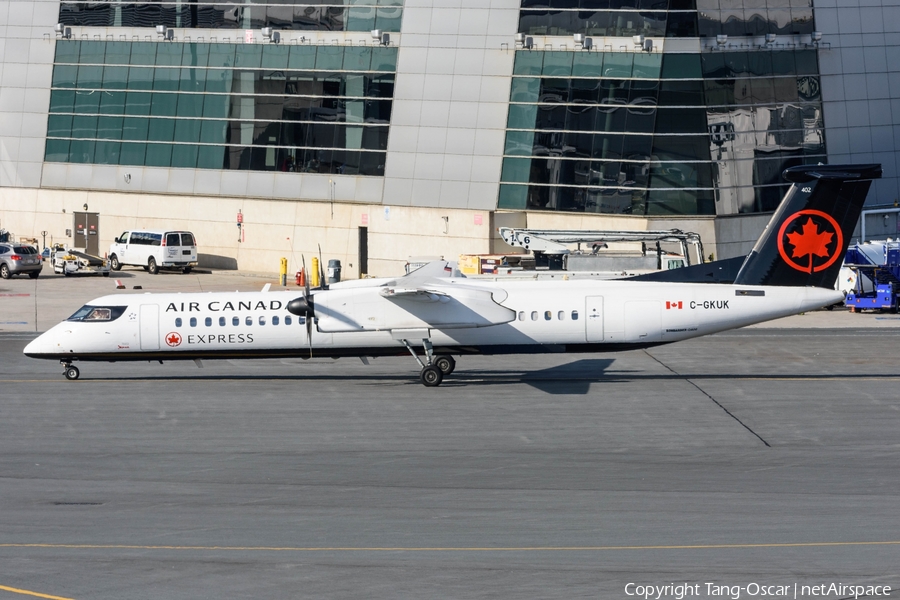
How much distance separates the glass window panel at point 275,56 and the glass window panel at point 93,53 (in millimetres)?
12145

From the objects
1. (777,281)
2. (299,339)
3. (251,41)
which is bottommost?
(299,339)

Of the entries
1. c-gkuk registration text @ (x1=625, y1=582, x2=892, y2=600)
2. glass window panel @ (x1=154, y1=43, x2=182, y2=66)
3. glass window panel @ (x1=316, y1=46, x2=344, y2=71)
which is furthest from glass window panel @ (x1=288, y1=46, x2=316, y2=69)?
c-gkuk registration text @ (x1=625, y1=582, x2=892, y2=600)

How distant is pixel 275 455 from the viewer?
75.2 feet

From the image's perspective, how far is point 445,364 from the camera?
105ft

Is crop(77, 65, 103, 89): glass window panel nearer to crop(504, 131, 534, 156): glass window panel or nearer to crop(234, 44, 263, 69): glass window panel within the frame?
crop(234, 44, 263, 69): glass window panel

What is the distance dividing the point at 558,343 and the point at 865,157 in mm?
35675

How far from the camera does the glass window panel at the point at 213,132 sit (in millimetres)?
65688

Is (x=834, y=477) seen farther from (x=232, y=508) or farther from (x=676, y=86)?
(x=676, y=86)

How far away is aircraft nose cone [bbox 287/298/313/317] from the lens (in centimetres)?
3009

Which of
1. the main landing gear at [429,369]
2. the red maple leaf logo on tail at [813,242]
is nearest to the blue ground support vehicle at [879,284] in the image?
the red maple leaf logo on tail at [813,242]

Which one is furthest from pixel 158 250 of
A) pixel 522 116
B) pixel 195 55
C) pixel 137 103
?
pixel 522 116

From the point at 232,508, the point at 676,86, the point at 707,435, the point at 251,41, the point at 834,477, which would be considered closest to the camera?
the point at 232,508

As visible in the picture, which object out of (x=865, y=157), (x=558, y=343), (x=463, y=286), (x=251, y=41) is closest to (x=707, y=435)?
(x=558, y=343)

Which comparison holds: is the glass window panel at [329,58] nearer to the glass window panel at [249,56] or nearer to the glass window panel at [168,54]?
the glass window panel at [249,56]
